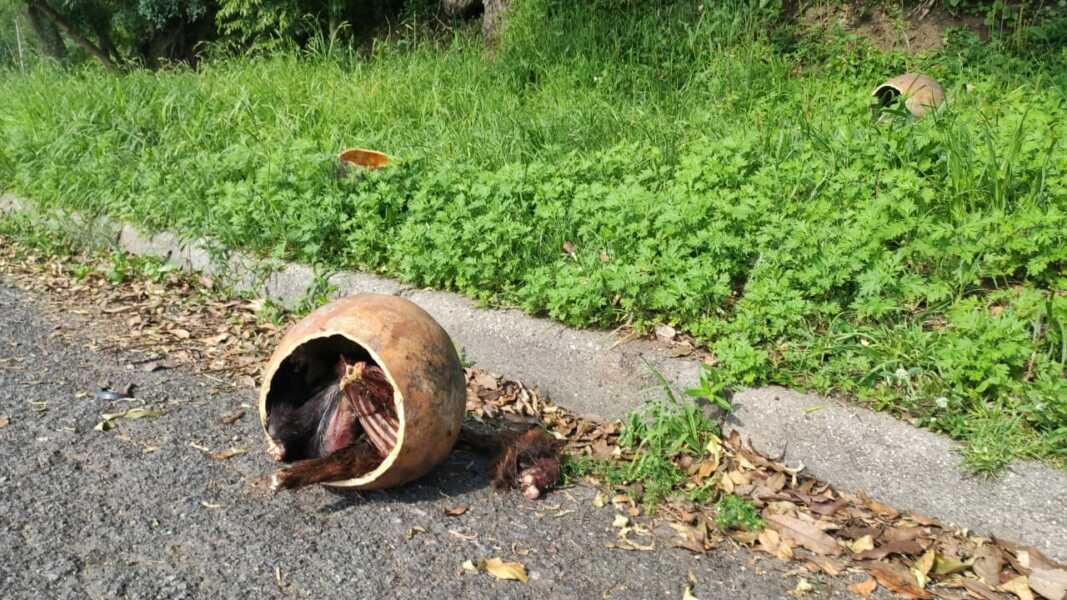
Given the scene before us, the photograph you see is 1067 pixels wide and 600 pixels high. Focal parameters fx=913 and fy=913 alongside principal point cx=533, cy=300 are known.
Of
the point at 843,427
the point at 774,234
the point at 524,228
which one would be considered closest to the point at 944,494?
the point at 843,427

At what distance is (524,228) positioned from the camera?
14.6 ft

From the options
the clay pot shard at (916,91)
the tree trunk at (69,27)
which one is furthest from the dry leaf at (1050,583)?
the tree trunk at (69,27)

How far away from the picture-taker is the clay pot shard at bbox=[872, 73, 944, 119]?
18.4 ft

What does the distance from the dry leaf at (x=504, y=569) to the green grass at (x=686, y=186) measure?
1.15m

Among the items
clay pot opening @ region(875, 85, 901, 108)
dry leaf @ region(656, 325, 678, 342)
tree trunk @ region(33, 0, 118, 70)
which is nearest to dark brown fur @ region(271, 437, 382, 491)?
dry leaf @ region(656, 325, 678, 342)

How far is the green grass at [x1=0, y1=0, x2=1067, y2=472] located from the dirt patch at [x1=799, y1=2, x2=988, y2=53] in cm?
32

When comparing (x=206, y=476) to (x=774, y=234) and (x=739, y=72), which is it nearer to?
(x=774, y=234)

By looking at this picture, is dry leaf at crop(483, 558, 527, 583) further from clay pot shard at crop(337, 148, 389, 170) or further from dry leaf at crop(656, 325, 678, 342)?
clay pot shard at crop(337, 148, 389, 170)

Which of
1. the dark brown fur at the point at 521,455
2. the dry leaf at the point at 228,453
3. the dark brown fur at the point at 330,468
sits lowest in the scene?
the dry leaf at the point at 228,453

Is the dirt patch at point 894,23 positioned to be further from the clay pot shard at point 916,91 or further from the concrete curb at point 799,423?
the concrete curb at point 799,423

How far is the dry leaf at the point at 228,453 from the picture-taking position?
356cm

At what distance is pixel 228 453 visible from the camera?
3602 millimetres

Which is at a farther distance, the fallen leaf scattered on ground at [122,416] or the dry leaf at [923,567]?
the fallen leaf scattered on ground at [122,416]

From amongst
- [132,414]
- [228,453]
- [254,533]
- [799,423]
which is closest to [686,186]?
[799,423]
